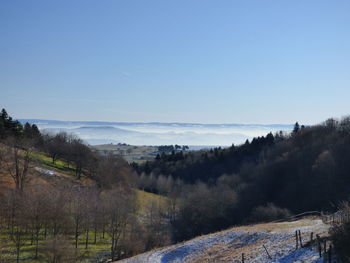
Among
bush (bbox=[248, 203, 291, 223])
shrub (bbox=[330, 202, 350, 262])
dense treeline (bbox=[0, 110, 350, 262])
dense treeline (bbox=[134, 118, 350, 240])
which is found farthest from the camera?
dense treeline (bbox=[134, 118, 350, 240])

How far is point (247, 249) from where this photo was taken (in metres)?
28.3

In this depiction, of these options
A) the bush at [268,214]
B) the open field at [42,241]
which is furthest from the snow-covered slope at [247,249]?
the bush at [268,214]

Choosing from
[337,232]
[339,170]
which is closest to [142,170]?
[339,170]

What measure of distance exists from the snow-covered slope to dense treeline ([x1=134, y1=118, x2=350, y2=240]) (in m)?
23.0

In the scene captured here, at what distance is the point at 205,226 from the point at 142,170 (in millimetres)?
76140

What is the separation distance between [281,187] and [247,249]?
188 ft

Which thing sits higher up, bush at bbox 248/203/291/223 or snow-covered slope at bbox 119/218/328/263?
snow-covered slope at bbox 119/218/328/263

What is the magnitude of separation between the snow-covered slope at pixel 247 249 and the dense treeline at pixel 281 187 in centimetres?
2298

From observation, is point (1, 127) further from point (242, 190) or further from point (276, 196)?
point (276, 196)

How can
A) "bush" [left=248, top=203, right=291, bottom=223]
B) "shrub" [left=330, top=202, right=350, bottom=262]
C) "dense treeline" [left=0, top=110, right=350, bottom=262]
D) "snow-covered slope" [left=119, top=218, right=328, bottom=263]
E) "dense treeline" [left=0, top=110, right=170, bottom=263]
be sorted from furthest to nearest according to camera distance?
"bush" [left=248, top=203, right=291, bottom=223] < "dense treeline" [left=0, top=110, right=350, bottom=262] < "dense treeline" [left=0, top=110, right=170, bottom=263] < "snow-covered slope" [left=119, top=218, right=328, bottom=263] < "shrub" [left=330, top=202, right=350, bottom=262]

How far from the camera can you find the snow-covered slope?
2356 cm

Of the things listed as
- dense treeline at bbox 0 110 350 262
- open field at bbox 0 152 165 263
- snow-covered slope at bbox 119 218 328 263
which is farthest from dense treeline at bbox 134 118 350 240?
snow-covered slope at bbox 119 218 328 263

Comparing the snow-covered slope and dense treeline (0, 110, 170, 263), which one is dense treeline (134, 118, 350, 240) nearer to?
dense treeline (0, 110, 170, 263)

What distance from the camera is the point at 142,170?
138750mm
